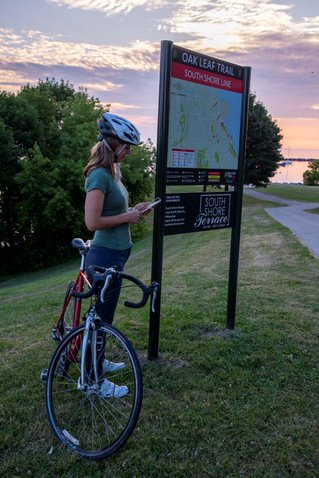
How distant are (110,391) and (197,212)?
6.59 feet

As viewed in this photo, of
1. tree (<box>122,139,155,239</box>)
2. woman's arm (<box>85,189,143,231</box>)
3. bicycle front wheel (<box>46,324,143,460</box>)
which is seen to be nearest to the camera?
bicycle front wheel (<box>46,324,143,460</box>)

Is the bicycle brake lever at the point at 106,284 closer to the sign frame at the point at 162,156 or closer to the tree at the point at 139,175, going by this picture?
the sign frame at the point at 162,156

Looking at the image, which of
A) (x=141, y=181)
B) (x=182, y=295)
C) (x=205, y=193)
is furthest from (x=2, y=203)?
(x=205, y=193)

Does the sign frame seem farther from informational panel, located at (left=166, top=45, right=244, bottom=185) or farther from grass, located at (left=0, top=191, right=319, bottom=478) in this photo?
grass, located at (left=0, top=191, right=319, bottom=478)

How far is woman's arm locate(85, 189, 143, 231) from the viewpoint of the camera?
3.02 metres

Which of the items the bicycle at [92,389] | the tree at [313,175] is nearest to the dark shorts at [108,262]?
the bicycle at [92,389]

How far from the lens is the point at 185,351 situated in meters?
4.34

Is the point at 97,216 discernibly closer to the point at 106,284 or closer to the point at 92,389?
the point at 106,284

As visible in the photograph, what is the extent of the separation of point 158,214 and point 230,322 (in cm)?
172

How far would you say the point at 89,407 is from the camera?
3303 millimetres

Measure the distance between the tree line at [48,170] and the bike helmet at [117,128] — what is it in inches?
868

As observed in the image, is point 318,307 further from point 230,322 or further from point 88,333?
point 88,333

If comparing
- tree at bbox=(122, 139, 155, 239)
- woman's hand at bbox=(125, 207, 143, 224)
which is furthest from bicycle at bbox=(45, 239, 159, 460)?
tree at bbox=(122, 139, 155, 239)

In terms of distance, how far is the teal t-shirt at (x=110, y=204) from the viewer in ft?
9.95
